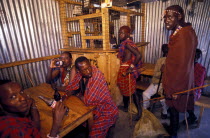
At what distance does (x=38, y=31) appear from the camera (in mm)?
3406

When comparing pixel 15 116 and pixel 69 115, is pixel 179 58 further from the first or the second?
pixel 15 116

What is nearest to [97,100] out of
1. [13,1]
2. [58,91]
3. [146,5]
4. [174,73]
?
[58,91]

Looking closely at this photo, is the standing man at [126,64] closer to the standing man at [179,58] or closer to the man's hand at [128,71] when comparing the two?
the man's hand at [128,71]

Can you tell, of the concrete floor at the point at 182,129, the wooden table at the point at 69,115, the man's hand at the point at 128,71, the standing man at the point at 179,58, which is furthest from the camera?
the man's hand at the point at 128,71

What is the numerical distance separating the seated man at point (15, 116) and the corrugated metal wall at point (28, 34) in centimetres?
227

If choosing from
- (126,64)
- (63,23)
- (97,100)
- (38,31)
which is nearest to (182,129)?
(126,64)

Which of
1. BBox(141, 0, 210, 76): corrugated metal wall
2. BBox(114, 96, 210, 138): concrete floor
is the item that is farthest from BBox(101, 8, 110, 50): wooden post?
BBox(141, 0, 210, 76): corrugated metal wall

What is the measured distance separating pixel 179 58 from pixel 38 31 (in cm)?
355

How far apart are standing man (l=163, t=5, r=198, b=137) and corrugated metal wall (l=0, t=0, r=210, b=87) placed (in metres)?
2.61

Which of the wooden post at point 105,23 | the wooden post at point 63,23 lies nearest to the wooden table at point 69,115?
the wooden post at point 105,23

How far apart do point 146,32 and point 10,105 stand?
4.88 meters

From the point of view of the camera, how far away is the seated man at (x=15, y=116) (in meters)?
0.98

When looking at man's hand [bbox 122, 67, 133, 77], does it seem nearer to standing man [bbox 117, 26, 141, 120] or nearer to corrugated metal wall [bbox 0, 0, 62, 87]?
standing man [bbox 117, 26, 141, 120]

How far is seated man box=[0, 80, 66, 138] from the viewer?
3.21 ft
